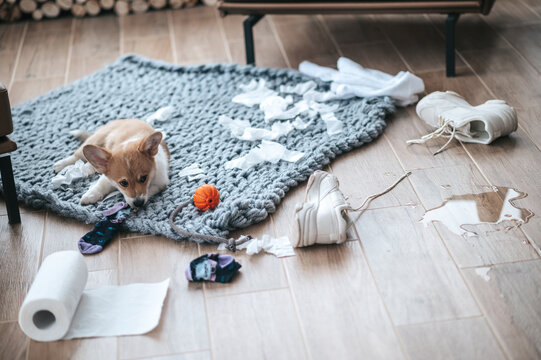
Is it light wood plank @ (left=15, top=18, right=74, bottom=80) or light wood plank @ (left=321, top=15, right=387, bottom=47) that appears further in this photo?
light wood plank @ (left=321, top=15, right=387, bottom=47)

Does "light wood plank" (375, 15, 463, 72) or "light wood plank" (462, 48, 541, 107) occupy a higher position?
"light wood plank" (462, 48, 541, 107)

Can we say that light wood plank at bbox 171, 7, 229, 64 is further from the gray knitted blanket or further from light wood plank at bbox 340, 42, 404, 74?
light wood plank at bbox 340, 42, 404, 74

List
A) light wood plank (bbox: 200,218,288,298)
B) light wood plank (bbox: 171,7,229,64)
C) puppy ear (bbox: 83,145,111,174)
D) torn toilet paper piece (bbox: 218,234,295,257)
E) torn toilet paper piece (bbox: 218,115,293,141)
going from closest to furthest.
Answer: light wood plank (bbox: 200,218,288,298) < torn toilet paper piece (bbox: 218,234,295,257) < puppy ear (bbox: 83,145,111,174) < torn toilet paper piece (bbox: 218,115,293,141) < light wood plank (bbox: 171,7,229,64)

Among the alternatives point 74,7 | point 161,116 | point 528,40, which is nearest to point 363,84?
point 161,116

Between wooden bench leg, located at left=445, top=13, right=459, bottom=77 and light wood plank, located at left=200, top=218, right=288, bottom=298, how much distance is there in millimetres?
1414

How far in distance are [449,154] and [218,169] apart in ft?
2.75

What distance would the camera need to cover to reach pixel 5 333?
5.51ft

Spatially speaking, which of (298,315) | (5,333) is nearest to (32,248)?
(5,333)

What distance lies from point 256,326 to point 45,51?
7.37 feet

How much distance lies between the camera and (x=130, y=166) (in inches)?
80.9

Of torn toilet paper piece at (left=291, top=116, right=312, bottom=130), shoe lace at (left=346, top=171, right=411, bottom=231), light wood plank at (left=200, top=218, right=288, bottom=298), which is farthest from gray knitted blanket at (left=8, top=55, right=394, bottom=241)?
shoe lace at (left=346, top=171, right=411, bottom=231)

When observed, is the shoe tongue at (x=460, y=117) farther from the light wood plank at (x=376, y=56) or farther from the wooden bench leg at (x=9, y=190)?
the wooden bench leg at (x=9, y=190)

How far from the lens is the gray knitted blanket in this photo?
209 centimetres

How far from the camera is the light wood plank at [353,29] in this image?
3.21m
